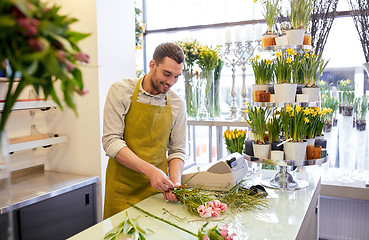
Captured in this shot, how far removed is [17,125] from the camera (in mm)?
3152

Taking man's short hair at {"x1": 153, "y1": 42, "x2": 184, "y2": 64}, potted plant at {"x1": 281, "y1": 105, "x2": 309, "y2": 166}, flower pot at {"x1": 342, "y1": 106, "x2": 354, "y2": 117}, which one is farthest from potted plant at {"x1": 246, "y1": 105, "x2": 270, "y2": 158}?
flower pot at {"x1": 342, "y1": 106, "x2": 354, "y2": 117}

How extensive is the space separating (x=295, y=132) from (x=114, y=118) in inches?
43.8

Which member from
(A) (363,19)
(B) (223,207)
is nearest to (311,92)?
(B) (223,207)

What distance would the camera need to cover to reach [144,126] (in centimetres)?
233

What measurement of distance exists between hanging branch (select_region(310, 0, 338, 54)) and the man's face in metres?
2.10

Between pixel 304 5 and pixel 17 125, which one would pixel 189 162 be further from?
pixel 304 5

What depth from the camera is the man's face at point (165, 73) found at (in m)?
→ 2.17

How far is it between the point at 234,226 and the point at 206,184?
1.54 ft

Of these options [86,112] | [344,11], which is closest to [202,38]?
[344,11]

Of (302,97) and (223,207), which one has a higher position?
(302,97)

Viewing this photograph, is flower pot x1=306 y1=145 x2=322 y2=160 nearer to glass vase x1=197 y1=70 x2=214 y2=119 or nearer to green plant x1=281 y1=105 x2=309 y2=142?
green plant x1=281 y1=105 x2=309 y2=142

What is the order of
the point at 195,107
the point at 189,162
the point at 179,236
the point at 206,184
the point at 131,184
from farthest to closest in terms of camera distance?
the point at 189,162
the point at 195,107
the point at 131,184
the point at 206,184
the point at 179,236

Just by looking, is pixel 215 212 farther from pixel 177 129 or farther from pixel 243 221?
pixel 177 129

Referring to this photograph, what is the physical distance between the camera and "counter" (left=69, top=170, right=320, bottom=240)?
1.51 metres
